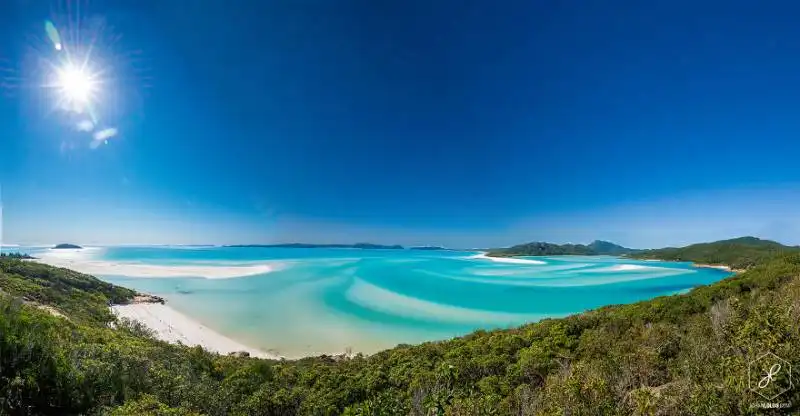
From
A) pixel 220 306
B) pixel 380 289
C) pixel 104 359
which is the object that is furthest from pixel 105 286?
pixel 104 359

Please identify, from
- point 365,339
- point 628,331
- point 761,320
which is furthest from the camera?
point 365,339

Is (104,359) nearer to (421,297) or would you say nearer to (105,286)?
(421,297)

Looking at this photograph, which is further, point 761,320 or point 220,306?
point 220,306

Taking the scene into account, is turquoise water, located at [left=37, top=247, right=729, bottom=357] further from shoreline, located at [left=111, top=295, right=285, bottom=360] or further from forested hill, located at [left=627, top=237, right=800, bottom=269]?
forested hill, located at [left=627, top=237, right=800, bottom=269]

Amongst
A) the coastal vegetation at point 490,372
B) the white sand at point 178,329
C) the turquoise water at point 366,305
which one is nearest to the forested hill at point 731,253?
the turquoise water at point 366,305

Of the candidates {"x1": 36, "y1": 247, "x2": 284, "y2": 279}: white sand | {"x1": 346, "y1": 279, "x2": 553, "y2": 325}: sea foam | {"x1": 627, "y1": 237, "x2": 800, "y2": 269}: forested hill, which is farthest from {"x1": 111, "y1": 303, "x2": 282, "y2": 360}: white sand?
{"x1": 627, "y1": 237, "x2": 800, "y2": 269}: forested hill
